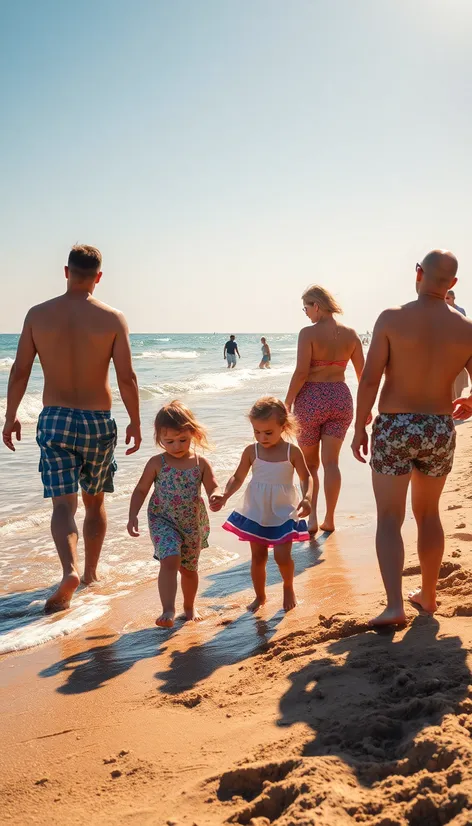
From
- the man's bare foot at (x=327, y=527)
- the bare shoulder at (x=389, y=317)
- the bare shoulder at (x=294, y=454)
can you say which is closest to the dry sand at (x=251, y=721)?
the bare shoulder at (x=294, y=454)

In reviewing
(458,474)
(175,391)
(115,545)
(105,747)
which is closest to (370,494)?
(458,474)

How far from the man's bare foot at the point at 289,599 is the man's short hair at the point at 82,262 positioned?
241 cm

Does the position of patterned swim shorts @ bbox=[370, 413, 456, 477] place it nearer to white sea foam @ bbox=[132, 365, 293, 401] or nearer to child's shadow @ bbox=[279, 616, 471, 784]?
child's shadow @ bbox=[279, 616, 471, 784]

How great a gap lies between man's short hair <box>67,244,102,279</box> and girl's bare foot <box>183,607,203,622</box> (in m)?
2.26

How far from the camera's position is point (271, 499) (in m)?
4.32

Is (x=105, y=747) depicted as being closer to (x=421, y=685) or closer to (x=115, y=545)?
(x=421, y=685)

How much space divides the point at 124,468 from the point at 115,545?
126 inches

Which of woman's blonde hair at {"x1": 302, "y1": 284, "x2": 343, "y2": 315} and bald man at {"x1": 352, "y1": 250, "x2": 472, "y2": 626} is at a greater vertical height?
woman's blonde hair at {"x1": 302, "y1": 284, "x2": 343, "y2": 315}

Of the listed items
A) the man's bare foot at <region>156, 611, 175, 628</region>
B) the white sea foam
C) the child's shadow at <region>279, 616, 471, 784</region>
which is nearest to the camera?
the child's shadow at <region>279, 616, 471, 784</region>

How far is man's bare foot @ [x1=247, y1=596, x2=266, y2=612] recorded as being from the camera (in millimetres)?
4238

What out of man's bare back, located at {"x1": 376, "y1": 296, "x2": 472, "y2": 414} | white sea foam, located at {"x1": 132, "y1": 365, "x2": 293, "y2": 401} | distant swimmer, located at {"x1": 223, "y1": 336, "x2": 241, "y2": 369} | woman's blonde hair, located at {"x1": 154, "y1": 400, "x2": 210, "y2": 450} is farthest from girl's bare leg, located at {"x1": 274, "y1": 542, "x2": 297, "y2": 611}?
distant swimmer, located at {"x1": 223, "y1": 336, "x2": 241, "y2": 369}

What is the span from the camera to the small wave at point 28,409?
17.3 m

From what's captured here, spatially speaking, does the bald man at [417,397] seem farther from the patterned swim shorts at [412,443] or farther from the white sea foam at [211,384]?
the white sea foam at [211,384]

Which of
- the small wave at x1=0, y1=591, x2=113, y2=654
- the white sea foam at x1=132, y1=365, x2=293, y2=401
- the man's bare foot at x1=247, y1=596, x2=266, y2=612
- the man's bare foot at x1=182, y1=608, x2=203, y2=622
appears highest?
the white sea foam at x1=132, y1=365, x2=293, y2=401
